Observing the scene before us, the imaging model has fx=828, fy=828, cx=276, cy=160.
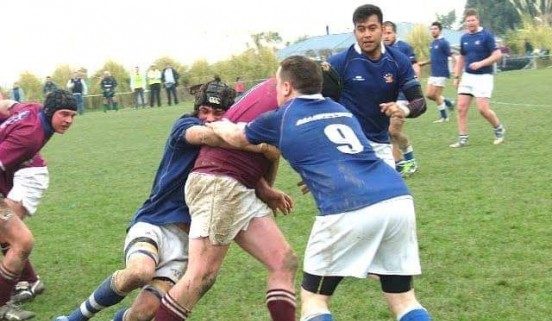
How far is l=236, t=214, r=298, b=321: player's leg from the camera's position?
4.52 m

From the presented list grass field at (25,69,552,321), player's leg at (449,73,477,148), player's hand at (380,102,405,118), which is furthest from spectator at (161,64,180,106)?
player's hand at (380,102,405,118)

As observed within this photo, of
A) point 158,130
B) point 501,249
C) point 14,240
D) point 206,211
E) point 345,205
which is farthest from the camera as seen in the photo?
point 158,130

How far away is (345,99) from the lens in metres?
6.43

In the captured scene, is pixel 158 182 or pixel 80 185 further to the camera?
pixel 80 185

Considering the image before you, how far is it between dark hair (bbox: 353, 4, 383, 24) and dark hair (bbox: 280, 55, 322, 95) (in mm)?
2079

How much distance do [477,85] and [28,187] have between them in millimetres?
7730

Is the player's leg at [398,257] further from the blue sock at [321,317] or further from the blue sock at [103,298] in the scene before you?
the blue sock at [103,298]

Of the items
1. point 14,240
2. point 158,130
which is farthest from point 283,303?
point 158,130

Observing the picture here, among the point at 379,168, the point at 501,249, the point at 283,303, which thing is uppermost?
the point at 379,168

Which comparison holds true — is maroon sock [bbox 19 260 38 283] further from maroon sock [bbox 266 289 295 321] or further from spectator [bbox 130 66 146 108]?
spectator [bbox 130 66 146 108]

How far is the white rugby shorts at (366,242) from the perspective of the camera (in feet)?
12.6

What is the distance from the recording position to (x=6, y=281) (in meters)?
5.52

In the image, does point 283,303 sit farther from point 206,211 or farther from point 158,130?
point 158,130

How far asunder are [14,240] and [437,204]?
435cm
